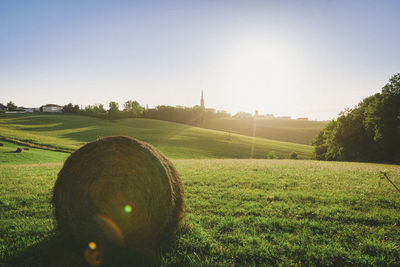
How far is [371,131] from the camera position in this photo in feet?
94.2

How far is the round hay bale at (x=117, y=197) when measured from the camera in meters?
4.45

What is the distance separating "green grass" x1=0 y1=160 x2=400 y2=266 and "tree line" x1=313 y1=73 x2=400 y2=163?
2497cm

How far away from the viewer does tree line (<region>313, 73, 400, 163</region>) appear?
26.3 m

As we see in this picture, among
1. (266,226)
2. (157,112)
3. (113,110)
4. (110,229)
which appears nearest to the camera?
(110,229)

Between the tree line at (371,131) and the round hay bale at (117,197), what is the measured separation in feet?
109

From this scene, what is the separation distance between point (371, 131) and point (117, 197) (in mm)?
36714

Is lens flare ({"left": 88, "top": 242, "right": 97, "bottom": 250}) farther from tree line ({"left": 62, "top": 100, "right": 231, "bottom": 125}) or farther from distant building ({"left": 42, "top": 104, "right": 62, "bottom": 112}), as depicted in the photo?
distant building ({"left": 42, "top": 104, "right": 62, "bottom": 112})

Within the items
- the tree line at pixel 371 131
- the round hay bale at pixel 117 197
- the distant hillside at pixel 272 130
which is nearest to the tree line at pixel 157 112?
the distant hillside at pixel 272 130

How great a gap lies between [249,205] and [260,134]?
84462 millimetres

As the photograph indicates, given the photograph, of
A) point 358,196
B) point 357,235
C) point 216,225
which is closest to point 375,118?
point 358,196

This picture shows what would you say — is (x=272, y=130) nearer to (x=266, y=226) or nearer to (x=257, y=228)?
(x=266, y=226)

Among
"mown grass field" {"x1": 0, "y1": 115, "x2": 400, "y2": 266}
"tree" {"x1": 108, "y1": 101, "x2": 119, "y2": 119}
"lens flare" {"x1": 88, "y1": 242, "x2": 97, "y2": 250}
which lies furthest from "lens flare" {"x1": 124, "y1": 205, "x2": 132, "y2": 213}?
"tree" {"x1": 108, "y1": 101, "x2": 119, "y2": 119}

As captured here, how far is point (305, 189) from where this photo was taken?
8672mm

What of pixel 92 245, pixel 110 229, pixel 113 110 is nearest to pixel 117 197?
pixel 110 229
